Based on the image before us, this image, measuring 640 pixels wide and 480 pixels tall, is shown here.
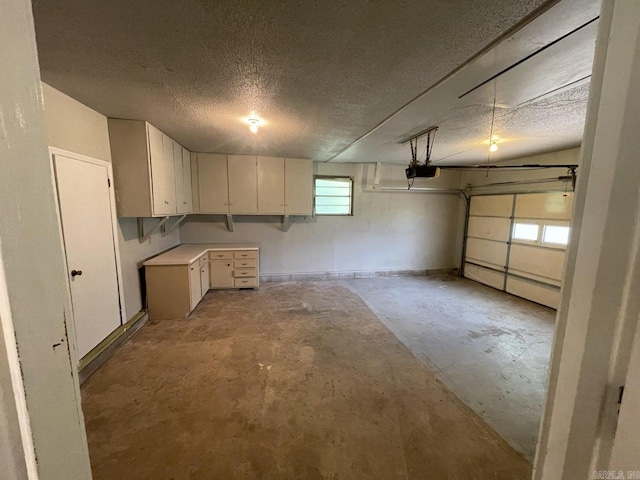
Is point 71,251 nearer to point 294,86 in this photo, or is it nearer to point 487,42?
point 294,86

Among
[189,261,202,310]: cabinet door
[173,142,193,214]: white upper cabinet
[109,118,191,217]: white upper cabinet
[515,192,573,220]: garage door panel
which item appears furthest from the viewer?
[515,192,573,220]: garage door panel

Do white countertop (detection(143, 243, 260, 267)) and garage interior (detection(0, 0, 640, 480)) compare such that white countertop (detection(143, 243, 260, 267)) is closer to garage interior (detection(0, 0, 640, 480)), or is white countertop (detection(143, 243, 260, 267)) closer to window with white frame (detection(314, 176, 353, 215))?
garage interior (detection(0, 0, 640, 480))

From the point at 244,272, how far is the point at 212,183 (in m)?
1.63

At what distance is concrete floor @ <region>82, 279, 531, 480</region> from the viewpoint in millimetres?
1540

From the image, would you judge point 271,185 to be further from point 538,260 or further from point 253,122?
point 538,260

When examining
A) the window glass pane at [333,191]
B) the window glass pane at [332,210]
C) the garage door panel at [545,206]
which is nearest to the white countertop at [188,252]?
the window glass pane at [332,210]

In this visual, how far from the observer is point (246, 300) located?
415cm

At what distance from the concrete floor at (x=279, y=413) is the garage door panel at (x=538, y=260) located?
310 centimetres

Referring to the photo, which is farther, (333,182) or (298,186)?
(333,182)

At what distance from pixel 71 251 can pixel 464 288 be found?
583 cm

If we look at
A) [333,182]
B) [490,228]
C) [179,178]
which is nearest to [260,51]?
[179,178]

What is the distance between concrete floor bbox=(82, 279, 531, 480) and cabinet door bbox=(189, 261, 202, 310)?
0.51m

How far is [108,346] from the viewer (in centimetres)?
254

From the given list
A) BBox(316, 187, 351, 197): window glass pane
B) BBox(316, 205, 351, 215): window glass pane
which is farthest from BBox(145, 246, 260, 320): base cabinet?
BBox(316, 187, 351, 197): window glass pane
